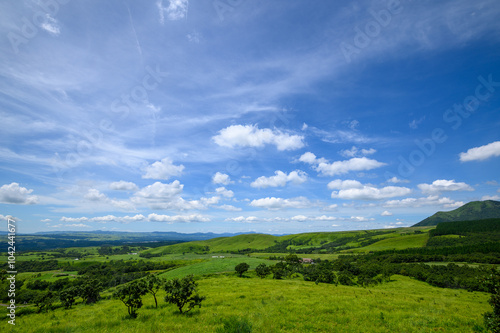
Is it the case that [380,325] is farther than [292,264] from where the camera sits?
No

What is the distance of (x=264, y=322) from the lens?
2228cm

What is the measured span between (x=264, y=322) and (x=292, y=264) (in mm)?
97429

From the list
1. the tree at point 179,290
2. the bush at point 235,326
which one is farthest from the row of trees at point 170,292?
the bush at point 235,326

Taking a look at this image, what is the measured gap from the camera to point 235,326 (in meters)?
20.2

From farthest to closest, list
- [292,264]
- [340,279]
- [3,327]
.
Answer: [292,264]
[340,279]
[3,327]

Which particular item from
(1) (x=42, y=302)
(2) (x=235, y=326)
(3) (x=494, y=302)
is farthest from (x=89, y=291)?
(3) (x=494, y=302)

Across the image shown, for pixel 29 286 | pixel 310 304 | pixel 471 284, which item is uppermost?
pixel 310 304

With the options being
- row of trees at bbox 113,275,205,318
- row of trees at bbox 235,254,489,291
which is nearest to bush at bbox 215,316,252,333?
row of trees at bbox 113,275,205,318

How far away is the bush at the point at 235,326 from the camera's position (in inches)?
742

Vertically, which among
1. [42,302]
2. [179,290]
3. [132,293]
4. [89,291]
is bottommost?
[89,291]

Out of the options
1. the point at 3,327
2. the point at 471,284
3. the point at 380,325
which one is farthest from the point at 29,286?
the point at 471,284

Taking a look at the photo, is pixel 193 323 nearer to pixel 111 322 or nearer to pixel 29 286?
pixel 111 322

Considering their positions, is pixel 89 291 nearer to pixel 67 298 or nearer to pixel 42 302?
pixel 67 298

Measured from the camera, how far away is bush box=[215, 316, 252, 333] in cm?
1886
